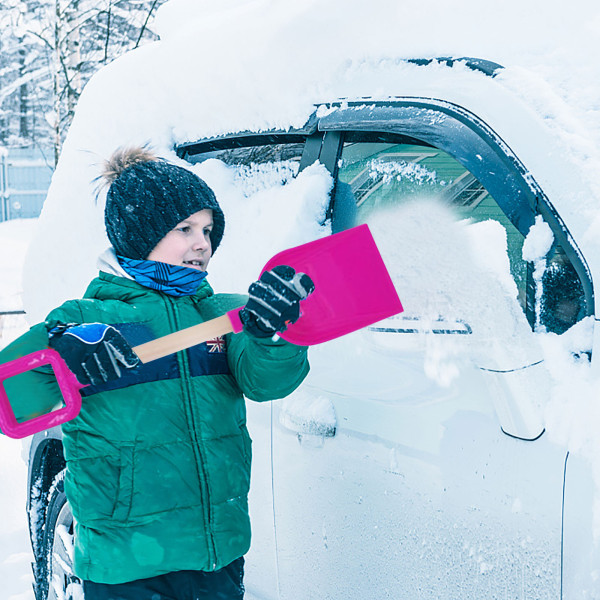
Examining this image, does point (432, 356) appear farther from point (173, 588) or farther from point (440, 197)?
point (173, 588)

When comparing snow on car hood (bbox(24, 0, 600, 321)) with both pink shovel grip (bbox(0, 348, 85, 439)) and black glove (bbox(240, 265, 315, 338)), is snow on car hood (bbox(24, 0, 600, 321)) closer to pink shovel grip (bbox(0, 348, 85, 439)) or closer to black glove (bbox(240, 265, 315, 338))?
black glove (bbox(240, 265, 315, 338))

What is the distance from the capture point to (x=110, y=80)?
3018 millimetres

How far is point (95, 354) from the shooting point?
1393 millimetres

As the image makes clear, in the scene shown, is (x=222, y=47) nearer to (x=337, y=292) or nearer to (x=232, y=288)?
(x=232, y=288)

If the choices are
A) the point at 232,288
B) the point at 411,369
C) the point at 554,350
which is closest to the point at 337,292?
the point at 411,369

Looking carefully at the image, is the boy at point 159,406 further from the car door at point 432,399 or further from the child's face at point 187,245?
the car door at point 432,399

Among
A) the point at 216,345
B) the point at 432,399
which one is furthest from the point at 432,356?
the point at 216,345

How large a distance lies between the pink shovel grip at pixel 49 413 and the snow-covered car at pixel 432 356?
0.63 meters

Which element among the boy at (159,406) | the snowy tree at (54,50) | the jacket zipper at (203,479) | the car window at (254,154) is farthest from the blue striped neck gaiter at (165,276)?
the snowy tree at (54,50)

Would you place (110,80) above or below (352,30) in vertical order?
above

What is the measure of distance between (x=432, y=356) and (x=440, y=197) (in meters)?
0.37

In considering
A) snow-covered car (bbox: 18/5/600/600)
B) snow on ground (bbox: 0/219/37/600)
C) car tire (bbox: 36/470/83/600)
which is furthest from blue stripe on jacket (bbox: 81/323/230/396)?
snow on ground (bbox: 0/219/37/600)

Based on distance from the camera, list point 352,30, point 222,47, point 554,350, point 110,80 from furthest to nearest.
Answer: point 110,80 < point 222,47 < point 352,30 < point 554,350

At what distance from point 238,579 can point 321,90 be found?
1.26 metres
